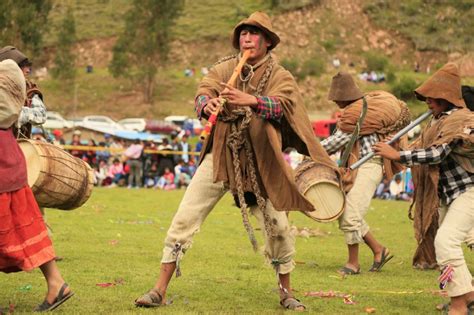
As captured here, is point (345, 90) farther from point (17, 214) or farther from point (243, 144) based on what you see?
point (17, 214)

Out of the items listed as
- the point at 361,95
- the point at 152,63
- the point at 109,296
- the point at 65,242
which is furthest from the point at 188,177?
the point at 152,63

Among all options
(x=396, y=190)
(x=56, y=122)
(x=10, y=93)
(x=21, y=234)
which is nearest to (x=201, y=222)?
(x=21, y=234)

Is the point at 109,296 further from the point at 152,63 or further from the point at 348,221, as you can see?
the point at 152,63

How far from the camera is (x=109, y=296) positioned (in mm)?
8055

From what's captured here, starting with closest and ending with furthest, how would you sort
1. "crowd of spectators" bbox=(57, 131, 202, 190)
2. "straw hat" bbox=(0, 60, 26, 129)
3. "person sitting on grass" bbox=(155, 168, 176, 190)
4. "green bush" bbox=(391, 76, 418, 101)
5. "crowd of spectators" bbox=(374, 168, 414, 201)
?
"straw hat" bbox=(0, 60, 26, 129)
"crowd of spectators" bbox=(374, 168, 414, 201)
"person sitting on grass" bbox=(155, 168, 176, 190)
"crowd of spectators" bbox=(57, 131, 202, 190)
"green bush" bbox=(391, 76, 418, 101)

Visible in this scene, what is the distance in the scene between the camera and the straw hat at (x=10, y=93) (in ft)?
22.9

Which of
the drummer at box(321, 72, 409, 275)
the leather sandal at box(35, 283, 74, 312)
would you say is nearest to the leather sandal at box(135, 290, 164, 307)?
the leather sandal at box(35, 283, 74, 312)

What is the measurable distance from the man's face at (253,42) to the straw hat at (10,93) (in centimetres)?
177

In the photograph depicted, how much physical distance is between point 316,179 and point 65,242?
14.5 feet

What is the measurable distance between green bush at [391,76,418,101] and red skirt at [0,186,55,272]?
186 feet

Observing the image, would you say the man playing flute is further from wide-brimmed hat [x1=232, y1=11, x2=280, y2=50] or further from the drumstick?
the drumstick

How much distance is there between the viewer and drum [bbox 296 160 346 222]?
31.4 feet

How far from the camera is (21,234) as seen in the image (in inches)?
272

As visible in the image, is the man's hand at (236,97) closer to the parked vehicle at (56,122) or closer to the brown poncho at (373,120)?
the brown poncho at (373,120)
